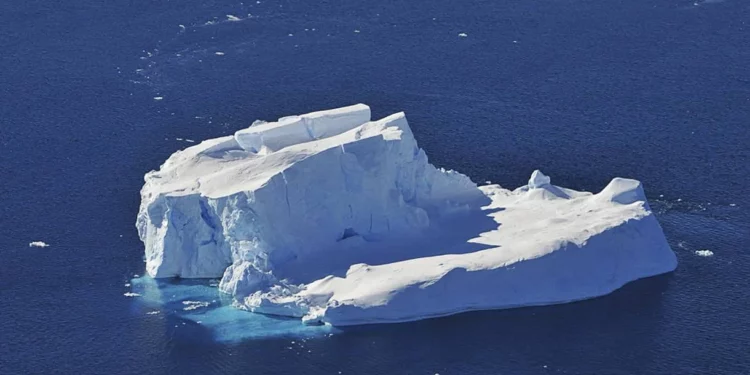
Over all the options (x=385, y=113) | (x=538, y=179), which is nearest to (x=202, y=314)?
(x=538, y=179)

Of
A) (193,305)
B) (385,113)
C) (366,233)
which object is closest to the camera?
(193,305)

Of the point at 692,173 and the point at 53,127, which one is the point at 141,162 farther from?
the point at 692,173

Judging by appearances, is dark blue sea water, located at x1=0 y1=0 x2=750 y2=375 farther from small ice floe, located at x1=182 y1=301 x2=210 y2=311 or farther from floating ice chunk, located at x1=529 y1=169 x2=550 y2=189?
floating ice chunk, located at x1=529 y1=169 x2=550 y2=189

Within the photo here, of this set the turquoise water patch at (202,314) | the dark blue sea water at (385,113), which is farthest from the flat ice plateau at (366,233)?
the dark blue sea water at (385,113)

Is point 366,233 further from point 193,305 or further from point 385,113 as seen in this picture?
point 385,113

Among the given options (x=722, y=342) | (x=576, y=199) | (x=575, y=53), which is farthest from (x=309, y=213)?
(x=575, y=53)

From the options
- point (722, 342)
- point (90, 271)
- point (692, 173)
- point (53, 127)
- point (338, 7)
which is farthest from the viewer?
point (338, 7)

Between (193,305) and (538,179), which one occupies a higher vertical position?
(538,179)
